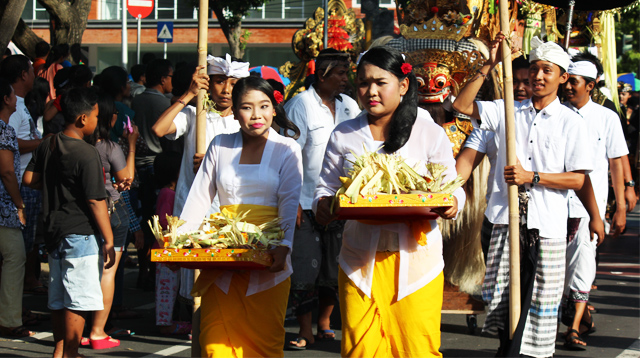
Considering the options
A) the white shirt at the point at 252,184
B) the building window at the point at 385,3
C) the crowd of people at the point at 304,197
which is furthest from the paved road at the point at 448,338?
the building window at the point at 385,3

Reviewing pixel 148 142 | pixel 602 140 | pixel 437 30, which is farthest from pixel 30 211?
pixel 602 140

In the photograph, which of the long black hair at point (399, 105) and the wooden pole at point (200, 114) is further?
the wooden pole at point (200, 114)

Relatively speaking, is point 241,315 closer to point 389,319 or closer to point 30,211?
point 389,319

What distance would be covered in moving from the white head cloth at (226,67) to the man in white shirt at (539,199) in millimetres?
1420

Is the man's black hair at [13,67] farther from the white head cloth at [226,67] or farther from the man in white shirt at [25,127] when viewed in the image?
the white head cloth at [226,67]

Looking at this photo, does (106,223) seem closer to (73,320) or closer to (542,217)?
(73,320)

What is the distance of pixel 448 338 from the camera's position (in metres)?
6.51

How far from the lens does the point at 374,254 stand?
3959mm

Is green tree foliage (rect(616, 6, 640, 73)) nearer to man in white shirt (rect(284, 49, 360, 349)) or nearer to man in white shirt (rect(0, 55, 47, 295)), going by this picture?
man in white shirt (rect(284, 49, 360, 349))

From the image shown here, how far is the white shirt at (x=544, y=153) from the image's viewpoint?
17.3 feet

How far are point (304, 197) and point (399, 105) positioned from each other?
2.27m

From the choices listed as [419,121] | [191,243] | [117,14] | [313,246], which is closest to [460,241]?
[313,246]

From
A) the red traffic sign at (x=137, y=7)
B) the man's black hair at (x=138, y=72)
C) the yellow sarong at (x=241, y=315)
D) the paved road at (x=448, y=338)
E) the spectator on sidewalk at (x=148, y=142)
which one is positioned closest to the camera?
the yellow sarong at (x=241, y=315)

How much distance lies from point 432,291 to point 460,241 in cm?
295
